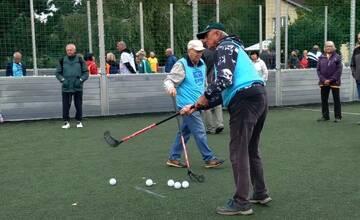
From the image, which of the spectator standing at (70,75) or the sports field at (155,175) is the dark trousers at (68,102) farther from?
the sports field at (155,175)

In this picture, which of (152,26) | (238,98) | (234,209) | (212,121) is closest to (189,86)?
(238,98)

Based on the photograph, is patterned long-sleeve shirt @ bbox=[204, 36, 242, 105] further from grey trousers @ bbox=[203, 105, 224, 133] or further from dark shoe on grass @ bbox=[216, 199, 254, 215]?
grey trousers @ bbox=[203, 105, 224, 133]

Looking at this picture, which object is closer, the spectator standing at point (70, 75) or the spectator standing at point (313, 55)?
the spectator standing at point (70, 75)

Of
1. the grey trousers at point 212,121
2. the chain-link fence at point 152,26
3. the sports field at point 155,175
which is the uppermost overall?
the chain-link fence at point 152,26

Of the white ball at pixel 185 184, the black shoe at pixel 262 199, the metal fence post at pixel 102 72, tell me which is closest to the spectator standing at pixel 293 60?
the metal fence post at pixel 102 72

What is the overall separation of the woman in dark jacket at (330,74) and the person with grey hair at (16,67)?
7184mm

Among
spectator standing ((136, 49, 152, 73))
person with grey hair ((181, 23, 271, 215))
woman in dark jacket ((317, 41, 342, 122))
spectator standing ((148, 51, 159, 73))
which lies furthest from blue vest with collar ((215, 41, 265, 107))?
spectator standing ((148, 51, 159, 73))

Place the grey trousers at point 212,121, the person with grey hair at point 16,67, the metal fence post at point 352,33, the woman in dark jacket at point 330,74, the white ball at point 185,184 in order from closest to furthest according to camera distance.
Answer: the white ball at point 185,184 < the grey trousers at point 212,121 < the woman in dark jacket at point 330,74 < the person with grey hair at point 16,67 < the metal fence post at point 352,33

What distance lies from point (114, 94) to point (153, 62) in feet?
8.35

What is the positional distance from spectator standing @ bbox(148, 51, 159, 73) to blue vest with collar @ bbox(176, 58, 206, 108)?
24.5 ft

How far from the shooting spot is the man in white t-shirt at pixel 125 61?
13422 millimetres

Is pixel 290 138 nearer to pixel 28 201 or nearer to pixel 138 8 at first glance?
pixel 28 201

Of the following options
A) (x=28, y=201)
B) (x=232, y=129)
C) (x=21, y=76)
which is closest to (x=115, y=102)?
(x=21, y=76)

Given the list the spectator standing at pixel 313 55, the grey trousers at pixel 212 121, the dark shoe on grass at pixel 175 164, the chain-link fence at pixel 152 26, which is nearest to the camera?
the dark shoe on grass at pixel 175 164
